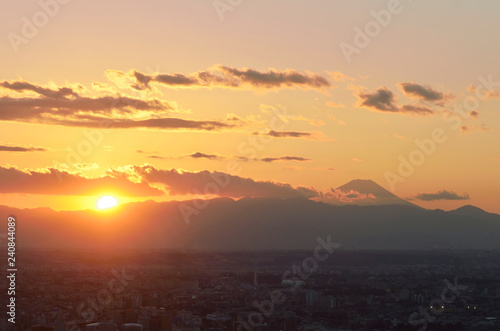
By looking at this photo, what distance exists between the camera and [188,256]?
6909 inches

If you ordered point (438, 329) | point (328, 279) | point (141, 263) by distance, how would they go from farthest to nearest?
1. point (141, 263)
2. point (328, 279)
3. point (438, 329)

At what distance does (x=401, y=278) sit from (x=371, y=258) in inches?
2028

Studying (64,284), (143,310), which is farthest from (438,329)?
(64,284)

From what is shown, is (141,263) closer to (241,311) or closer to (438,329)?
(241,311)

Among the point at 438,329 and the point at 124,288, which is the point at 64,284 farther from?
the point at 438,329

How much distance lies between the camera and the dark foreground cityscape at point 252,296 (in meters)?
62.1

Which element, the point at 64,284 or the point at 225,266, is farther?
the point at 225,266

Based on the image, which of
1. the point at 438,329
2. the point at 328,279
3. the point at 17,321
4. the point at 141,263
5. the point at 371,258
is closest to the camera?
the point at 17,321

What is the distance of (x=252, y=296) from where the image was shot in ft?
286

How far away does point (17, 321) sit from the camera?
54.9 meters

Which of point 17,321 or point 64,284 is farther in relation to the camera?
point 64,284

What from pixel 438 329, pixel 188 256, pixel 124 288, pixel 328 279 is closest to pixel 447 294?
pixel 328 279

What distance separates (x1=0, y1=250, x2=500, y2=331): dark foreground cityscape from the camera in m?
62.1

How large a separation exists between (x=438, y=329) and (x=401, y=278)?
178 feet
